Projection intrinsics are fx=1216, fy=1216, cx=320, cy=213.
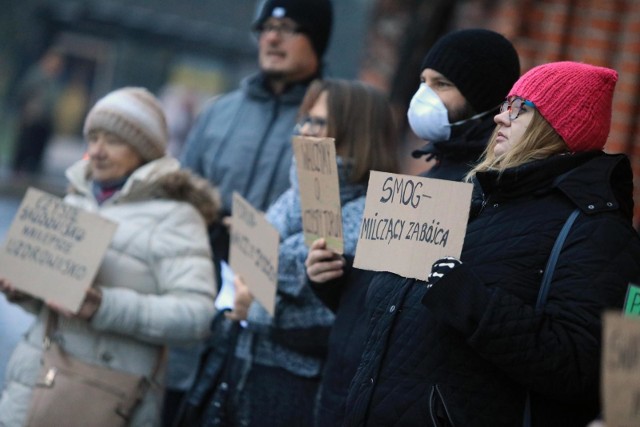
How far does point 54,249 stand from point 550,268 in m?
2.06

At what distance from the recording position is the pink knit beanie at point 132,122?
4480 millimetres

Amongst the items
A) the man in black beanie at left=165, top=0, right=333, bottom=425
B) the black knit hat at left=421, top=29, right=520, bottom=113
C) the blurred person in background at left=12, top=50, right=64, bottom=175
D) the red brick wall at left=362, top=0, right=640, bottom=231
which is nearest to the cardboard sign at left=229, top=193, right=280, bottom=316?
the man in black beanie at left=165, top=0, right=333, bottom=425

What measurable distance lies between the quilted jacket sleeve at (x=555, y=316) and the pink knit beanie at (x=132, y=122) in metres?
1.96

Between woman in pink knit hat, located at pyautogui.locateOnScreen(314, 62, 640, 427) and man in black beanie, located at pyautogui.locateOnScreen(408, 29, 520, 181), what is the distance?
398mm

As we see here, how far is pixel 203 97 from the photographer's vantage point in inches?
862

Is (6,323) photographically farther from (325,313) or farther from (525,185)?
(525,185)

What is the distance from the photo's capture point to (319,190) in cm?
375

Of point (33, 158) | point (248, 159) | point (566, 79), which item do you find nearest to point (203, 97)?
point (33, 158)

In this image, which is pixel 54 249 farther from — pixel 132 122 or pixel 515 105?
pixel 515 105

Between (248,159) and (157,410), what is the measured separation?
3.99 ft

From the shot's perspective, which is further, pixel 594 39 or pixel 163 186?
pixel 594 39

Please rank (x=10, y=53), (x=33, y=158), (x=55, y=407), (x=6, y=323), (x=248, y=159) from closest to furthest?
(x=55, y=407), (x=248, y=159), (x=6, y=323), (x=33, y=158), (x=10, y=53)

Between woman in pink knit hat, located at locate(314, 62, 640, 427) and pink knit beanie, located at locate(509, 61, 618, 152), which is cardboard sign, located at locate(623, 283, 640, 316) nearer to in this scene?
woman in pink knit hat, located at locate(314, 62, 640, 427)

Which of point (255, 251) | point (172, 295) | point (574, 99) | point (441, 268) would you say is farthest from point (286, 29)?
point (441, 268)
